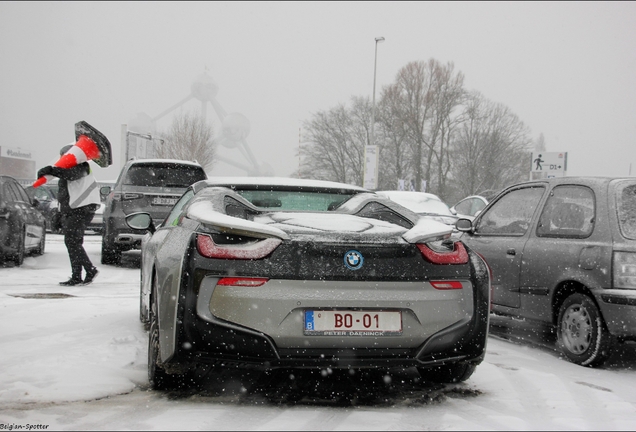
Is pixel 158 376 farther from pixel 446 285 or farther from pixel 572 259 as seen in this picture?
pixel 572 259

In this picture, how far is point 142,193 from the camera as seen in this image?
12.0 m

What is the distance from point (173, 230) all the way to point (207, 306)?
41.0 inches

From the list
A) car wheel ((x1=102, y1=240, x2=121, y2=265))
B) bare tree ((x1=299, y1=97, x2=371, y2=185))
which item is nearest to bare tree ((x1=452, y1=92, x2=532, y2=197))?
bare tree ((x1=299, y1=97, x2=371, y2=185))

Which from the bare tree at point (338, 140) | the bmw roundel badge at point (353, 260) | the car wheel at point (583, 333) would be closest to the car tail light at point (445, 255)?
the bmw roundel badge at point (353, 260)

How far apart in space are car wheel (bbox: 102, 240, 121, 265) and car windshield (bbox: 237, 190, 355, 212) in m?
8.27

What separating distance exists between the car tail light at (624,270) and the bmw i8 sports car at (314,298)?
1773mm

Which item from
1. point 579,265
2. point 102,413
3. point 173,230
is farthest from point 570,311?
point 102,413

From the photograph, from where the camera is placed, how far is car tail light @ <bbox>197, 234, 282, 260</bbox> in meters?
3.79

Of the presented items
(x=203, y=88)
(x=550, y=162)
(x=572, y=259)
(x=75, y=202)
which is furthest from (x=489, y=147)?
(x=203, y=88)

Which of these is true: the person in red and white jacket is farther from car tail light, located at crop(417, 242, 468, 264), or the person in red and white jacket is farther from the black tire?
car tail light, located at crop(417, 242, 468, 264)

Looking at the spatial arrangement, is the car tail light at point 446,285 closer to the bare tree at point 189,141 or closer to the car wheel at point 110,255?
the car wheel at point 110,255

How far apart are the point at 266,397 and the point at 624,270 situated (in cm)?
293

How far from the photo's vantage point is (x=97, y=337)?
586cm

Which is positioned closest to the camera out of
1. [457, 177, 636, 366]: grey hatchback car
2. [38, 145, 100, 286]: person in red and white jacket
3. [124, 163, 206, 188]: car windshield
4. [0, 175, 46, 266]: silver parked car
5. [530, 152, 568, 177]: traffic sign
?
[457, 177, 636, 366]: grey hatchback car
